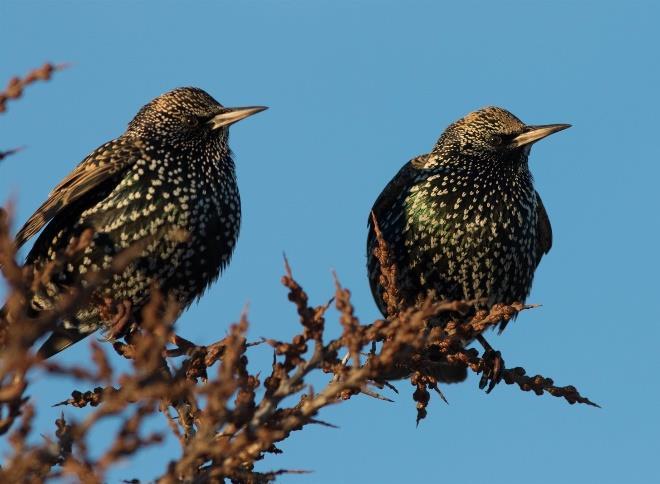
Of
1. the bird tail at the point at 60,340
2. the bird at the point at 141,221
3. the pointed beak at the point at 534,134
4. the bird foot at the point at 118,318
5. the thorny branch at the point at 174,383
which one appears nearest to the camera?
the thorny branch at the point at 174,383

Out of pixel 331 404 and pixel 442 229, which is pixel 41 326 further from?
pixel 442 229

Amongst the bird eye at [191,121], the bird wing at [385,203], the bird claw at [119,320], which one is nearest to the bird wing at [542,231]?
the bird wing at [385,203]

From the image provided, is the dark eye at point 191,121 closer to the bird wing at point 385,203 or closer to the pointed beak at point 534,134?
the bird wing at point 385,203

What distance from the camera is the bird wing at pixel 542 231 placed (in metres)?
7.72

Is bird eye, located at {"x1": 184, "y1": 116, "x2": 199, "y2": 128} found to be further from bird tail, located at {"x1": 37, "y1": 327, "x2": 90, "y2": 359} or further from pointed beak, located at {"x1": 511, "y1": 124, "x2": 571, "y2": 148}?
pointed beak, located at {"x1": 511, "y1": 124, "x2": 571, "y2": 148}

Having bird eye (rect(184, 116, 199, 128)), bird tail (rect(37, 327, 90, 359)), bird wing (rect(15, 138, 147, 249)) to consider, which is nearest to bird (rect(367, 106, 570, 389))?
bird eye (rect(184, 116, 199, 128))

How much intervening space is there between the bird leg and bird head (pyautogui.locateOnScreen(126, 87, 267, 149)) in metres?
2.09

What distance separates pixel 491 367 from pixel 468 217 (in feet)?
3.10

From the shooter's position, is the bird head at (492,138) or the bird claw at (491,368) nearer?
the bird claw at (491,368)

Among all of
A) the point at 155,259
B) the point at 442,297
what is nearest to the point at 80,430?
the point at 155,259

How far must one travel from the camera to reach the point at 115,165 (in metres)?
6.52

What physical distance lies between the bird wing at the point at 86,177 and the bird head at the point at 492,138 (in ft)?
7.03

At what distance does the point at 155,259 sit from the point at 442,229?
1.83 meters

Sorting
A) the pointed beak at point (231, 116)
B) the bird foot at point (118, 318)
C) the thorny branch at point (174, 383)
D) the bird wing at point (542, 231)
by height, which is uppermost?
the pointed beak at point (231, 116)
